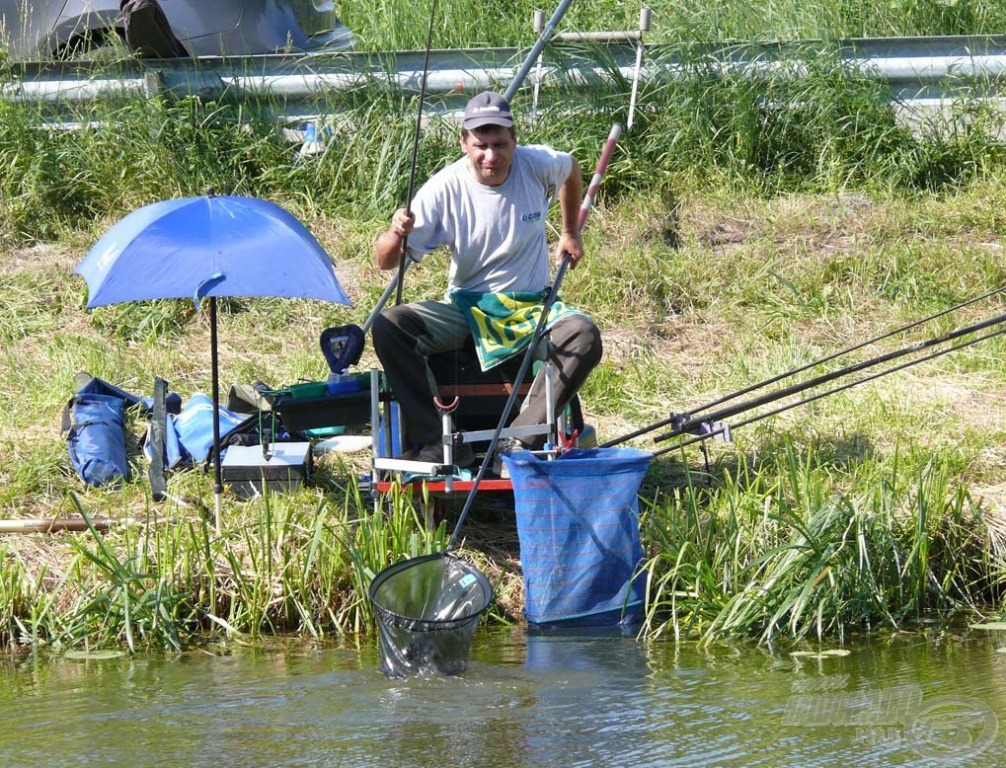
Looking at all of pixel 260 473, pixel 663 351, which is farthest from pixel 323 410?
pixel 663 351

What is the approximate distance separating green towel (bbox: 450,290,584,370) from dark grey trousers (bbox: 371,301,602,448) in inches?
3.6

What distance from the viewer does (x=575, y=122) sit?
30.8 feet

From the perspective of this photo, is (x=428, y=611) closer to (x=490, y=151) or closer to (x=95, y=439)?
(x=490, y=151)

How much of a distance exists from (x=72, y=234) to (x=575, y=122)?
3080mm

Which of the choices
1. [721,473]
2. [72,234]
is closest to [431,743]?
[721,473]

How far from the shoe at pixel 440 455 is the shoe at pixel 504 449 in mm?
103

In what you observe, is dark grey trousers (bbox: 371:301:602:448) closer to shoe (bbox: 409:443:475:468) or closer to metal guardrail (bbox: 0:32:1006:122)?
shoe (bbox: 409:443:475:468)

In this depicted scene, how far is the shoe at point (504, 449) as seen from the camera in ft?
19.8

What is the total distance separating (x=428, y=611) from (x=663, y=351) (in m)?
3.14

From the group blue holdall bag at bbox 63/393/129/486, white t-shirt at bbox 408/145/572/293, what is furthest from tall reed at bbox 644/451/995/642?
blue holdall bag at bbox 63/393/129/486

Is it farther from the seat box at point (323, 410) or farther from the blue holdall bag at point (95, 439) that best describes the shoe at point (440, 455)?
the blue holdall bag at point (95, 439)

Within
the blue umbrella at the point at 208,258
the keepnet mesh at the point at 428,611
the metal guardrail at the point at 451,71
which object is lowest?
the keepnet mesh at the point at 428,611

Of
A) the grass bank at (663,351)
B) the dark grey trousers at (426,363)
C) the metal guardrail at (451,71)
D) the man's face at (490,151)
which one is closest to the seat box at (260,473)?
the grass bank at (663,351)

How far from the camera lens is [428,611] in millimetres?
5477
